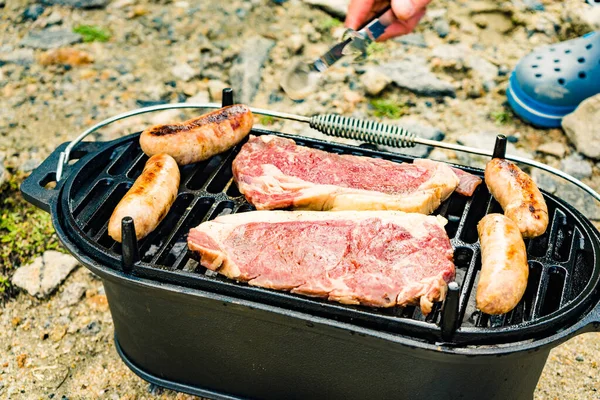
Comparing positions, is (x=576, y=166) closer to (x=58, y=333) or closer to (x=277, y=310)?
(x=277, y=310)

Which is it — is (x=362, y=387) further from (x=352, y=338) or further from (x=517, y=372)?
(x=517, y=372)

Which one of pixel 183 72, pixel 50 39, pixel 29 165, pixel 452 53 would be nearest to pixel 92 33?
pixel 50 39

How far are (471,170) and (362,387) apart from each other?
1.18m

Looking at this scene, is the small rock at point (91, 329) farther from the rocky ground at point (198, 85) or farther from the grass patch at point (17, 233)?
the grass patch at point (17, 233)

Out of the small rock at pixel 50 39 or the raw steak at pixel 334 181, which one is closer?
the raw steak at pixel 334 181

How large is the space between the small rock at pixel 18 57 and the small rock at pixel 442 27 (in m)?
3.73

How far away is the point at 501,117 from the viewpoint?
5215 mm

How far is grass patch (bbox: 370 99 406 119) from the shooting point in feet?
17.2

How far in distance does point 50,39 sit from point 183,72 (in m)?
1.35

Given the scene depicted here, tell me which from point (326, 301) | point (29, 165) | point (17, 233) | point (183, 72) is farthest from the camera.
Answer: point (183, 72)

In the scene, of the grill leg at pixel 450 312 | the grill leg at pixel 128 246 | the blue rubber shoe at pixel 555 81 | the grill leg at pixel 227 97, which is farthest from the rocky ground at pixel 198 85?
the grill leg at pixel 450 312

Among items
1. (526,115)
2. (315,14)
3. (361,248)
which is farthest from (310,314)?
(315,14)

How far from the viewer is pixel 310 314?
240 cm

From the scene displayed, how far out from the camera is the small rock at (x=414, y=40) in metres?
5.98
